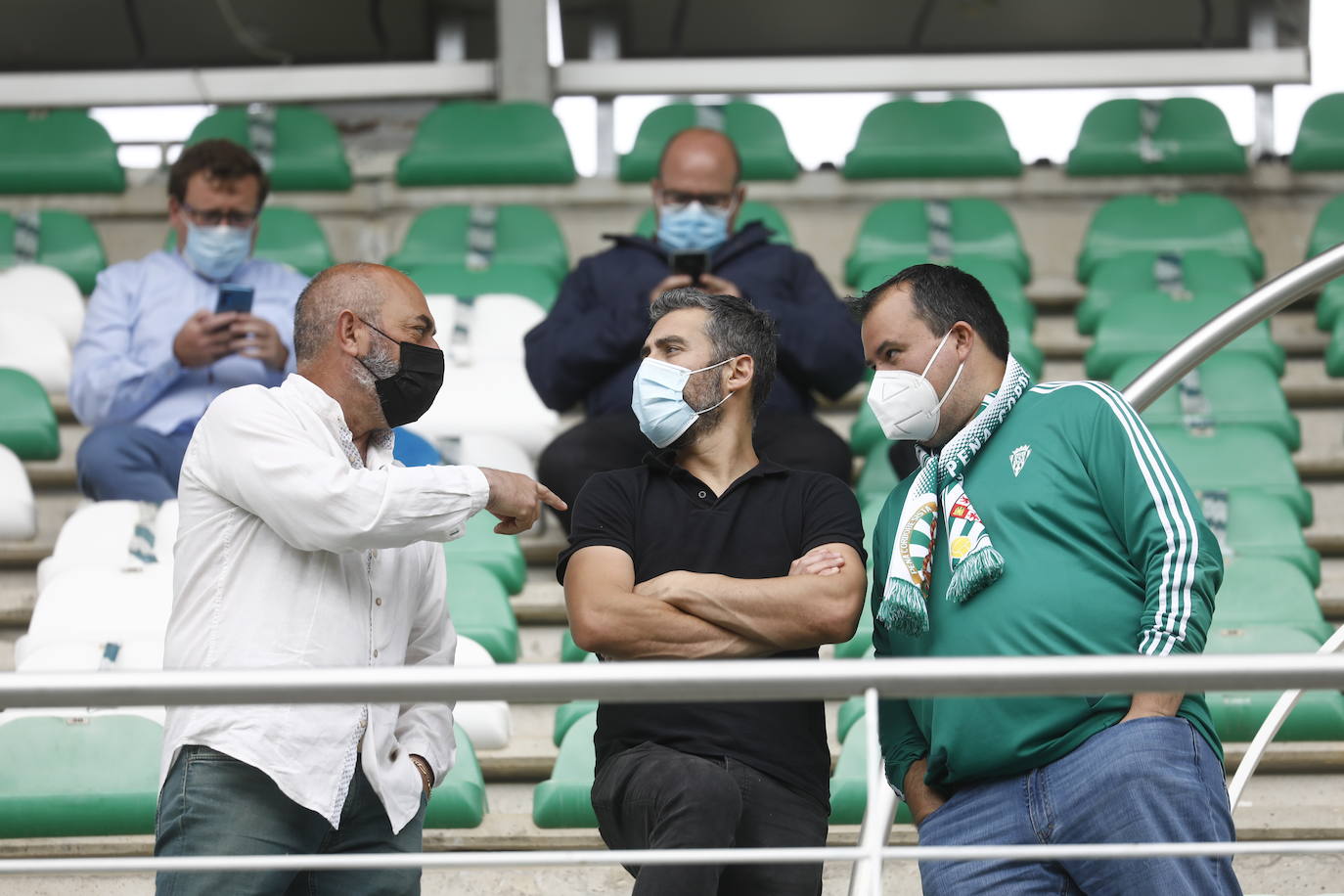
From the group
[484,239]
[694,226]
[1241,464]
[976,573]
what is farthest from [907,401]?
[484,239]

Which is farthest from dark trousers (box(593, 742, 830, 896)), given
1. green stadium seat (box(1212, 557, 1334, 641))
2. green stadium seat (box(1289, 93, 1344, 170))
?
green stadium seat (box(1289, 93, 1344, 170))

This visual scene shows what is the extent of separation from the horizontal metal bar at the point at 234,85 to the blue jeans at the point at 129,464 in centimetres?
296

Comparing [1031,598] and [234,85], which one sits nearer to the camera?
[1031,598]

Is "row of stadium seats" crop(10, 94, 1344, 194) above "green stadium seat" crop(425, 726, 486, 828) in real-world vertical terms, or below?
above

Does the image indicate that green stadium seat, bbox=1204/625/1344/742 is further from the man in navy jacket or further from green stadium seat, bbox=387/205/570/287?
green stadium seat, bbox=387/205/570/287

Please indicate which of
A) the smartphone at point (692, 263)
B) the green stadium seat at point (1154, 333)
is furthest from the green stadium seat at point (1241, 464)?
the smartphone at point (692, 263)

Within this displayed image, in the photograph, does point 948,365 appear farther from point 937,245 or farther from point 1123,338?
point 937,245

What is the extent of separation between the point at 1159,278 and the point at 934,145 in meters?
1.04

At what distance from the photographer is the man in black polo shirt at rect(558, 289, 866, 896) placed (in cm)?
227

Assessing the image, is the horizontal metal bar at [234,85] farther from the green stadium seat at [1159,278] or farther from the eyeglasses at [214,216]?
the green stadium seat at [1159,278]

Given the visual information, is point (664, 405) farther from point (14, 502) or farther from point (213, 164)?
point (14, 502)

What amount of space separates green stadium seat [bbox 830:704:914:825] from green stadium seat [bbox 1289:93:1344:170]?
3.57 meters

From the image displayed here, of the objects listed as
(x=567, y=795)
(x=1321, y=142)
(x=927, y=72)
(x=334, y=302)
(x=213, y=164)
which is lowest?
(x=567, y=795)

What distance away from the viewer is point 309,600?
7.37 feet
